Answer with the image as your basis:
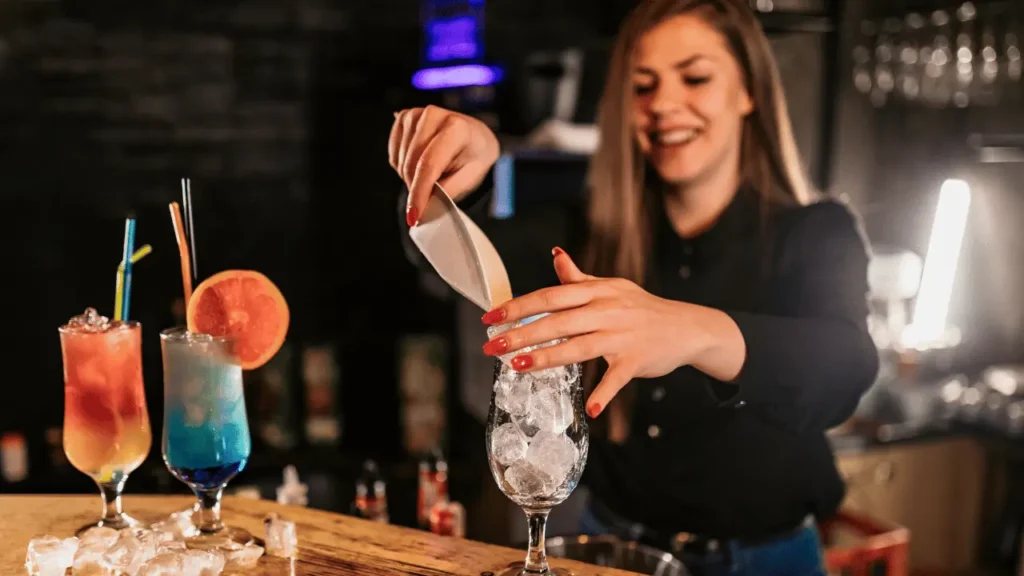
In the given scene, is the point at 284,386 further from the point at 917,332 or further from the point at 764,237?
the point at 917,332

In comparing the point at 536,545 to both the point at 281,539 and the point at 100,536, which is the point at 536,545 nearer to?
the point at 281,539

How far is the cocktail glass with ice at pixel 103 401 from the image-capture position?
4.04 feet

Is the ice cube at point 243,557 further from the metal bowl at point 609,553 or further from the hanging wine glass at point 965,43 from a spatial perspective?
the hanging wine glass at point 965,43

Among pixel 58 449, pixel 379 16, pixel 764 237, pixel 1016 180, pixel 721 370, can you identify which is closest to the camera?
pixel 721 370

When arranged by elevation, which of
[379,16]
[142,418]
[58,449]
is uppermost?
[379,16]

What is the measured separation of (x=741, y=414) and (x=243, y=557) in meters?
0.89

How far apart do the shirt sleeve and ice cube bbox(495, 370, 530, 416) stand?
14.5 inches

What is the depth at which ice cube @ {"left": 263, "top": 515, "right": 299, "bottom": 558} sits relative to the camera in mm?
1158

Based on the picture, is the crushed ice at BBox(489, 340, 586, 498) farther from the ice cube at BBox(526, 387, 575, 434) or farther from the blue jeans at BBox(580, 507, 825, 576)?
the blue jeans at BBox(580, 507, 825, 576)

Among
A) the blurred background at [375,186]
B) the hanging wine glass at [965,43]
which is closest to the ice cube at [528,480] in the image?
the blurred background at [375,186]

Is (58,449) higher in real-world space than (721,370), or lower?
lower

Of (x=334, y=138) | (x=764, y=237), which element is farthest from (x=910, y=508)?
(x=334, y=138)

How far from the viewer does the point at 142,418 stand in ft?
4.18

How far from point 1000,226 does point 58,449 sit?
368 cm
